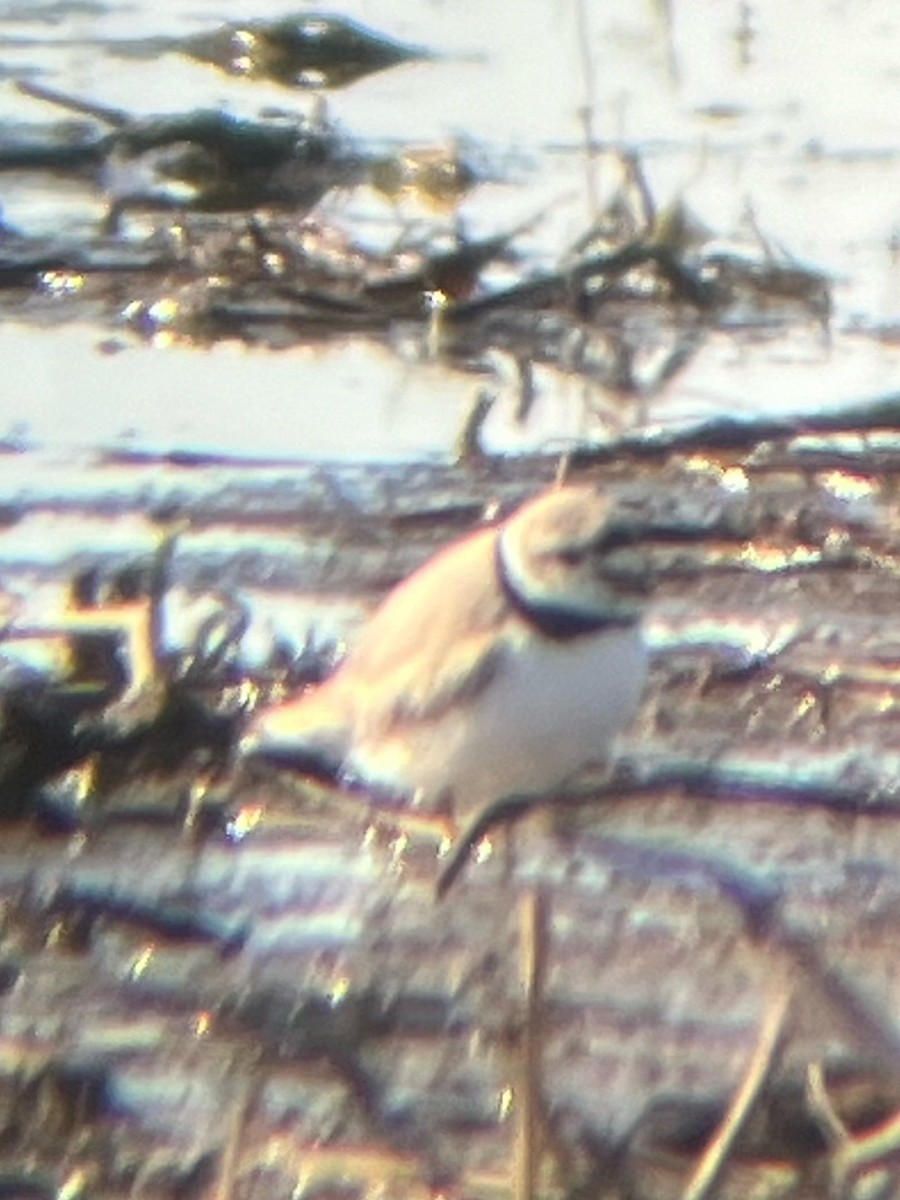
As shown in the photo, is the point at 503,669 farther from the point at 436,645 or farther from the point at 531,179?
the point at 531,179

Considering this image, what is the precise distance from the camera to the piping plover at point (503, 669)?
342 centimetres

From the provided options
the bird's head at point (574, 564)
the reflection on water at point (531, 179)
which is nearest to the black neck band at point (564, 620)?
the bird's head at point (574, 564)

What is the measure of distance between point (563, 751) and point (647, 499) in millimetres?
1403

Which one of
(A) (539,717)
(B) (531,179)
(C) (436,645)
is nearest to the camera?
(A) (539,717)

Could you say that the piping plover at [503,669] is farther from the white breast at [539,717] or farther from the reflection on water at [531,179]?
the reflection on water at [531,179]

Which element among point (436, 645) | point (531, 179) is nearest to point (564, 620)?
point (436, 645)

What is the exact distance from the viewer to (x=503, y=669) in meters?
3.47

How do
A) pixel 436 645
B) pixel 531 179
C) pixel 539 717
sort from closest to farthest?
pixel 539 717 → pixel 436 645 → pixel 531 179

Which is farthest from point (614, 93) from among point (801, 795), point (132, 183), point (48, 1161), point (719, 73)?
point (48, 1161)

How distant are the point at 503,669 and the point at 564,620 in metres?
0.09

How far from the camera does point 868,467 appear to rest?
488 centimetres

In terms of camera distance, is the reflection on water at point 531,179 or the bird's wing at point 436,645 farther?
the reflection on water at point 531,179

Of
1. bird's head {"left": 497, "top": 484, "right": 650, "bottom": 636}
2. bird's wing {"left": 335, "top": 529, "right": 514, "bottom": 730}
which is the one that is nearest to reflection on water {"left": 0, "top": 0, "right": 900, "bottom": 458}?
bird's wing {"left": 335, "top": 529, "right": 514, "bottom": 730}

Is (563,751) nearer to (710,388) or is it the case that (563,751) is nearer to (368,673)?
(368,673)
